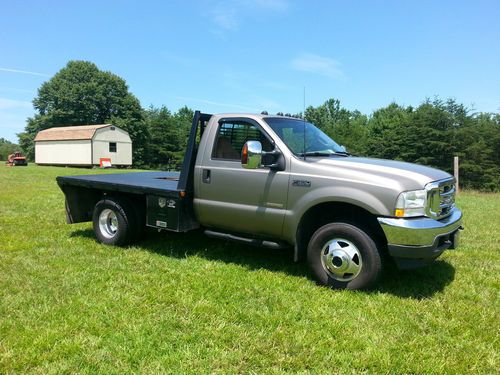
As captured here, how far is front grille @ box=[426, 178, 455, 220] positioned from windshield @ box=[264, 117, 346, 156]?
1434 mm

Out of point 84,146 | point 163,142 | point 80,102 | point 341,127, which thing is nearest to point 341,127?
point 341,127

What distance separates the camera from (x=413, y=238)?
4.31 meters

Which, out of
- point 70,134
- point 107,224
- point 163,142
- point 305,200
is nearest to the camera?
point 305,200

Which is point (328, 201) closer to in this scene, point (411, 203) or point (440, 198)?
point (411, 203)

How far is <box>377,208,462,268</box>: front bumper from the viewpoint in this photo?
4309 mm

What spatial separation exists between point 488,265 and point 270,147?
3406mm

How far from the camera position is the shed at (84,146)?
39875 millimetres

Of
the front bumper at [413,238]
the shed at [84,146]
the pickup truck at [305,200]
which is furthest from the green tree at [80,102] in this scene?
the front bumper at [413,238]

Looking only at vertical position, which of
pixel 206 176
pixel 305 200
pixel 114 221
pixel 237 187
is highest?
pixel 206 176

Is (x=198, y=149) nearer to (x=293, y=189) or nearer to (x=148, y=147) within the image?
(x=293, y=189)

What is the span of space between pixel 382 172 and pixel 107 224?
4420 mm

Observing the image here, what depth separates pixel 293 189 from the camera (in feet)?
16.3

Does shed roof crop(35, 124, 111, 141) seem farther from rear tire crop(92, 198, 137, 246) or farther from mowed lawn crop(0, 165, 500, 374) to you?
mowed lawn crop(0, 165, 500, 374)

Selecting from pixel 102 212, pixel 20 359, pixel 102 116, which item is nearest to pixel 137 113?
pixel 102 116
